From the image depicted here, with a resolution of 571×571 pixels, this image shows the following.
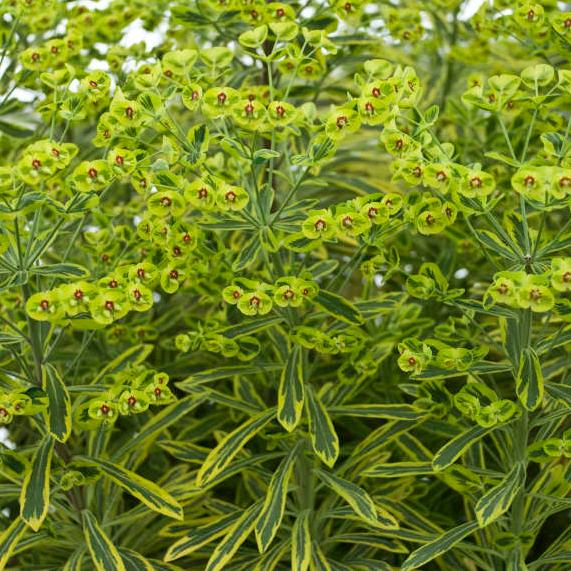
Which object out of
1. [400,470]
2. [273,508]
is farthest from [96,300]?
[400,470]

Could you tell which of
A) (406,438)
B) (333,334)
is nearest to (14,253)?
(333,334)

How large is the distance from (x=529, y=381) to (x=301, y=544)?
0.50 m

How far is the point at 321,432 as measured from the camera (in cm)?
165

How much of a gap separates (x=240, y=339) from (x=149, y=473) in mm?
521

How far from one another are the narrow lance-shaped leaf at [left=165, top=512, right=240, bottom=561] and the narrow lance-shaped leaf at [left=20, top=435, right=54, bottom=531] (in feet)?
0.77

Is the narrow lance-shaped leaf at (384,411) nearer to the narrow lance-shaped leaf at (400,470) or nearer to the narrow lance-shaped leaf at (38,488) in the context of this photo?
the narrow lance-shaped leaf at (400,470)

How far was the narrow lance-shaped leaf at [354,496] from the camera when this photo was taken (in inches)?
63.1

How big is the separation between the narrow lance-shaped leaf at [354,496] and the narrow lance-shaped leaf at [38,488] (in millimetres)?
476

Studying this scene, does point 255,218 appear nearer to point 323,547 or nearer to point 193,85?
point 193,85

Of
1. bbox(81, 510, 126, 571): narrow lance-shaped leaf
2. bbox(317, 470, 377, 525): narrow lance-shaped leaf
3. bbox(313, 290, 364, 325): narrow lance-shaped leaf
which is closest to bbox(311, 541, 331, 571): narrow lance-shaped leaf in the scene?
bbox(317, 470, 377, 525): narrow lance-shaped leaf

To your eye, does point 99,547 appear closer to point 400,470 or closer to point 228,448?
point 228,448

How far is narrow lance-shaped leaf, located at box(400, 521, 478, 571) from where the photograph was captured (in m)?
1.55

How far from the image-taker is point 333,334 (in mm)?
1693

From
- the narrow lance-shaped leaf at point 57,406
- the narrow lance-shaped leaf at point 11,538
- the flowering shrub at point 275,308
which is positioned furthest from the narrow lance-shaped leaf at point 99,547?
the narrow lance-shaped leaf at point 57,406
